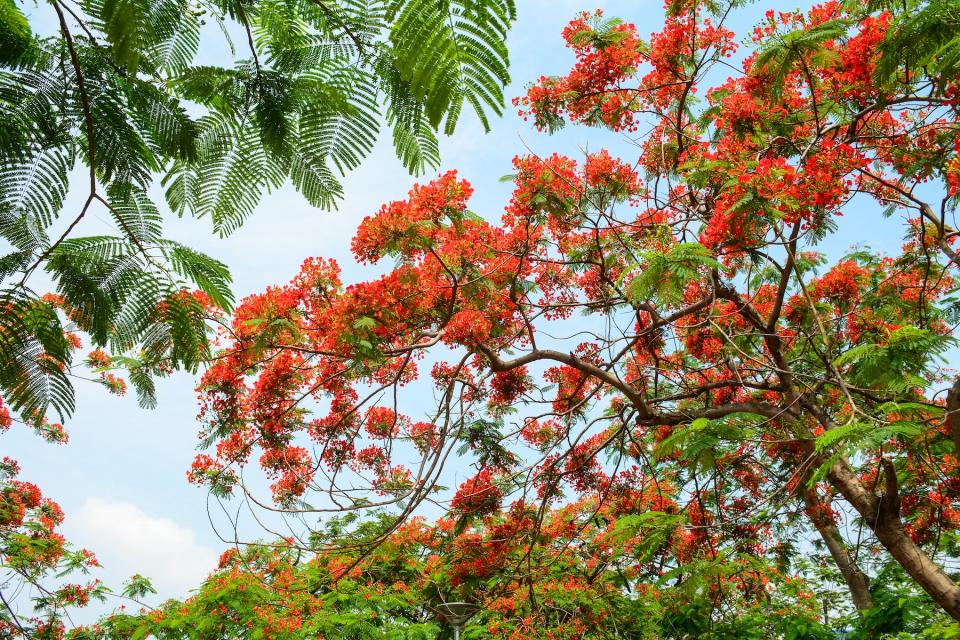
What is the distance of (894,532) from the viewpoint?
5.93 meters

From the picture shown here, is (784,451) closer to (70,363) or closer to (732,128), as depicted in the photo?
(732,128)

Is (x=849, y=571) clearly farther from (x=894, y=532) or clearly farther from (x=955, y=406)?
(x=955, y=406)

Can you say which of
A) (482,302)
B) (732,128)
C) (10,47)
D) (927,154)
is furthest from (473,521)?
(10,47)

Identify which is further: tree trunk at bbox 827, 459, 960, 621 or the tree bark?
tree trunk at bbox 827, 459, 960, 621

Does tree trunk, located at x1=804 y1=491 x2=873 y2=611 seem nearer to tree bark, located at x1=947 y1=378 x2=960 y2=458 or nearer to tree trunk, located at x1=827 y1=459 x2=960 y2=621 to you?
tree trunk, located at x1=827 y1=459 x2=960 y2=621

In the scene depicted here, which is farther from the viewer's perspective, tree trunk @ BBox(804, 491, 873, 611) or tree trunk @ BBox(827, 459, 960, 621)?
tree trunk @ BBox(804, 491, 873, 611)

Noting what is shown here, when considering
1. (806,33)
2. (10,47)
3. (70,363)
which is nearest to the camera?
(10,47)

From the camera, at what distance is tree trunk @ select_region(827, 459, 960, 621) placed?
5480 mm

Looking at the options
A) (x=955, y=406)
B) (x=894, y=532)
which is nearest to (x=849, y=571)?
(x=894, y=532)

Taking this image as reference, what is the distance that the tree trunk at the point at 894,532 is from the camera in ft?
18.0

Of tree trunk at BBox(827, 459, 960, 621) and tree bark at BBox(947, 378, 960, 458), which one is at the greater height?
tree bark at BBox(947, 378, 960, 458)

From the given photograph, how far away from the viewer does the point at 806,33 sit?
4.73m

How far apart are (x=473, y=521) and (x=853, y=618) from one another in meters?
4.59

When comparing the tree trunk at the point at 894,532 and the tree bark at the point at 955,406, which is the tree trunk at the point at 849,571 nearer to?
the tree trunk at the point at 894,532
